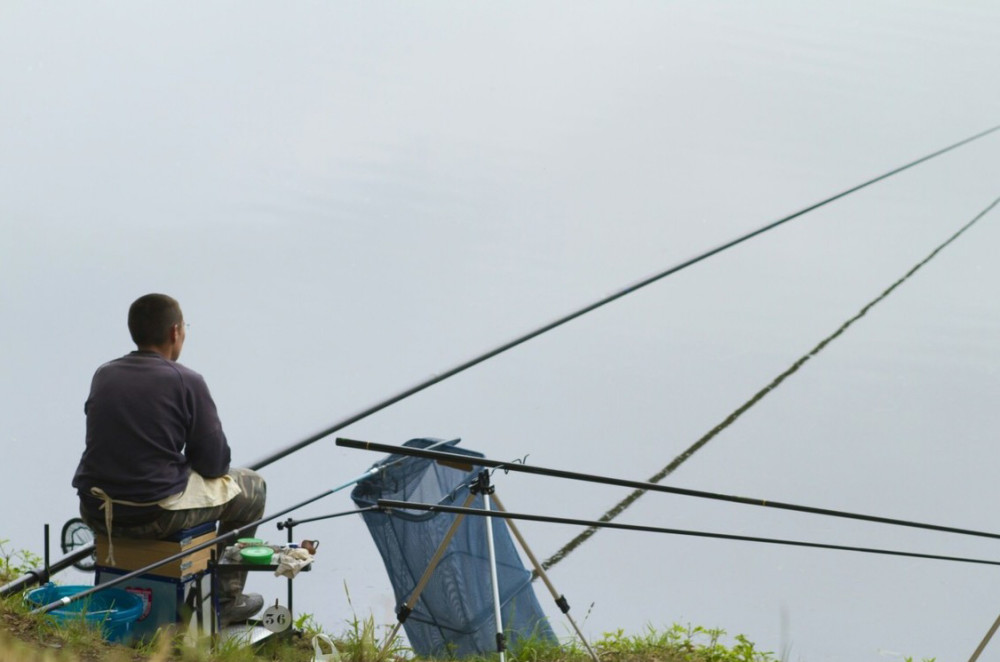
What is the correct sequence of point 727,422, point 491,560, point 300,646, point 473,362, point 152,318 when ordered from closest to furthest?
point 491,560 → point 152,318 → point 300,646 → point 473,362 → point 727,422

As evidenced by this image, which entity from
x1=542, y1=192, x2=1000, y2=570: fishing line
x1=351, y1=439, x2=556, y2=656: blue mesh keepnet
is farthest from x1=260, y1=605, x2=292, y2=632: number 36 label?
x1=542, y1=192, x2=1000, y2=570: fishing line

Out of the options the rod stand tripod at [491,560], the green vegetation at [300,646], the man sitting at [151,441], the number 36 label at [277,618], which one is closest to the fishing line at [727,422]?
the green vegetation at [300,646]

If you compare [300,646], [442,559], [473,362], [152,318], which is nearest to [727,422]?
[473,362]

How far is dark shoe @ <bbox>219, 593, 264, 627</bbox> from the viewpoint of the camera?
10.1ft

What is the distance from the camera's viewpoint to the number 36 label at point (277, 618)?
3.04 meters

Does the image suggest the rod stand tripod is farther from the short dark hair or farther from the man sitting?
the short dark hair

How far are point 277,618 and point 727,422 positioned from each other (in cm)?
257

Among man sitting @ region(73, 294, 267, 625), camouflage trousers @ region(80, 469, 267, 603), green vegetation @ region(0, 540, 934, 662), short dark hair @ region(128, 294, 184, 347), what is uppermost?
short dark hair @ region(128, 294, 184, 347)

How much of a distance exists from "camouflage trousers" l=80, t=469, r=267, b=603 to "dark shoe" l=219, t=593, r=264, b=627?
2 centimetres

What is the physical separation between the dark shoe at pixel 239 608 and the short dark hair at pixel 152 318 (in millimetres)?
693

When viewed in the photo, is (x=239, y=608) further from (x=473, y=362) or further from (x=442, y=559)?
(x=473, y=362)

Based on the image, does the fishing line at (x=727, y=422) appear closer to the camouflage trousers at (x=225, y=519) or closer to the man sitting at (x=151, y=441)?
the camouflage trousers at (x=225, y=519)

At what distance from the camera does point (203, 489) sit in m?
2.93

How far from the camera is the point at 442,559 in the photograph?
3066 millimetres
